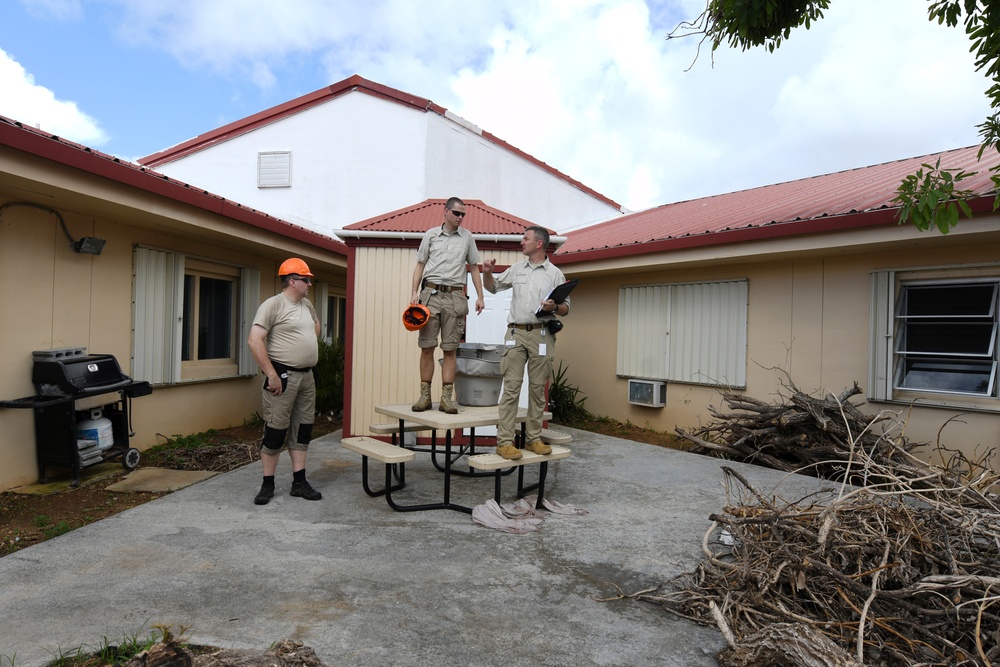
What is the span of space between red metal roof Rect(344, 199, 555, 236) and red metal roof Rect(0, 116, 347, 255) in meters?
1.31

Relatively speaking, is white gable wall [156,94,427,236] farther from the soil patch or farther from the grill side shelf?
A: the grill side shelf

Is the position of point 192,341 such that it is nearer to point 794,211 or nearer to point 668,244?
point 668,244

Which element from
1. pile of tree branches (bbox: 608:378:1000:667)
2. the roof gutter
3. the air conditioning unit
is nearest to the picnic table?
pile of tree branches (bbox: 608:378:1000:667)

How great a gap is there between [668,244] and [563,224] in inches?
302

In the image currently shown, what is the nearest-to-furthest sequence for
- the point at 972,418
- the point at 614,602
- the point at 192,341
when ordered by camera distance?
the point at 614,602
the point at 972,418
the point at 192,341

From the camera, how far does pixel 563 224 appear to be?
51.2 feet

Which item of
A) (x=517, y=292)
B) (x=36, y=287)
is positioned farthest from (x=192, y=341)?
(x=517, y=292)

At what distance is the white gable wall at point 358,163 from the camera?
13445mm

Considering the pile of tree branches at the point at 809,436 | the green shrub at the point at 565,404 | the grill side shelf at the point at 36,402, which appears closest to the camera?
the grill side shelf at the point at 36,402

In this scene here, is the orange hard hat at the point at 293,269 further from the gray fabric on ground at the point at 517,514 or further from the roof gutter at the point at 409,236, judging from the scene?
the roof gutter at the point at 409,236

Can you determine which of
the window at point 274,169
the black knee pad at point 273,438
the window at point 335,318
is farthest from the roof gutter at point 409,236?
the window at point 274,169

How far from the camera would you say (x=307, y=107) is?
13836 mm

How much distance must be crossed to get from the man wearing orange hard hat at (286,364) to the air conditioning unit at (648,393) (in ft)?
18.0

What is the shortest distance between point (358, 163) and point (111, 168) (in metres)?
8.77
